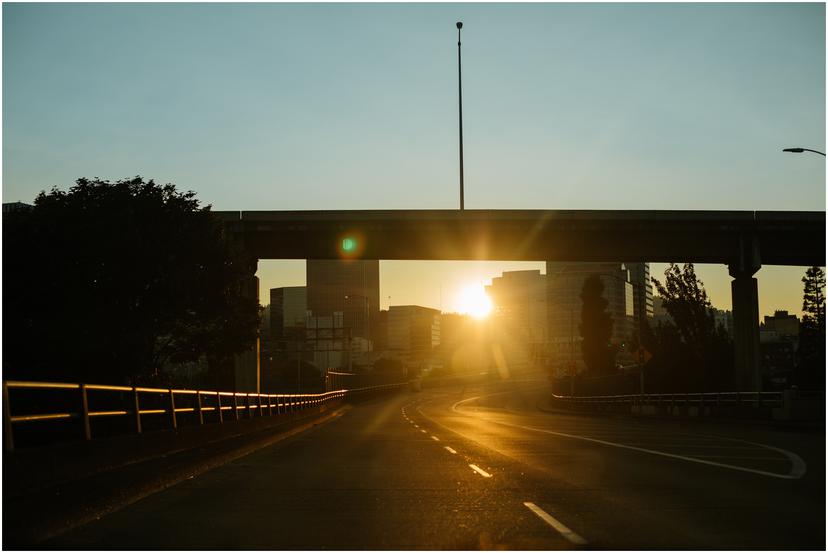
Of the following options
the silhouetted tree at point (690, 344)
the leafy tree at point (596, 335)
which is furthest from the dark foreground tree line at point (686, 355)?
the leafy tree at point (596, 335)

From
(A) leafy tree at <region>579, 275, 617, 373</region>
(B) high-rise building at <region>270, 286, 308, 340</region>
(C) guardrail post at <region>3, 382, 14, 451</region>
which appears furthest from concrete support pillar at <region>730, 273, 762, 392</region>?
(B) high-rise building at <region>270, 286, 308, 340</region>

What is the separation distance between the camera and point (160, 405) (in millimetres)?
31797

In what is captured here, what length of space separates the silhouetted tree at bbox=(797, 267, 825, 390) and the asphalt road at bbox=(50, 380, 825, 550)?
5871cm

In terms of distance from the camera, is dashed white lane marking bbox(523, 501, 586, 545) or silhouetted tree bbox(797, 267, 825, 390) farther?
silhouetted tree bbox(797, 267, 825, 390)

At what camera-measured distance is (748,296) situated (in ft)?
163

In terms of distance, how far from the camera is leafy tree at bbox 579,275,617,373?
116 meters

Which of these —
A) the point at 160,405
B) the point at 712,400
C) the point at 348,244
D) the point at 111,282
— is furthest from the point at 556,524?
the point at 348,244

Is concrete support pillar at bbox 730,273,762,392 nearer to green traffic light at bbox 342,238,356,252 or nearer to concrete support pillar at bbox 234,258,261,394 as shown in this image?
green traffic light at bbox 342,238,356,252

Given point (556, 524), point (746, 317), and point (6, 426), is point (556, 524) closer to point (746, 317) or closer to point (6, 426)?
point (6, 426)

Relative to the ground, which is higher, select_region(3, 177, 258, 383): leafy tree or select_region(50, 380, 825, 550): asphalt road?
select_region(3, 177, 258, 383): leafy tree

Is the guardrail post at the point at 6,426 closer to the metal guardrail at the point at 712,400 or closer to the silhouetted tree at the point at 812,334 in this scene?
the metal guardrail at the point at 712,400

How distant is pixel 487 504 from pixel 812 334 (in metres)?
90.1

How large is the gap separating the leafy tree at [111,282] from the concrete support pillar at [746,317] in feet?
88.6

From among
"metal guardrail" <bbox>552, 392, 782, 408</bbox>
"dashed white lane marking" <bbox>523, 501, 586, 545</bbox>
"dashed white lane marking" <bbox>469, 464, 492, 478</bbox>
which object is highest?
"dashed white lane marking" <bbox>523, 501, 586, 545</bbox>
